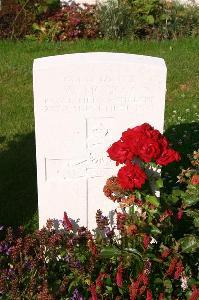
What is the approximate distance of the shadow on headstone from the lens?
5427mm

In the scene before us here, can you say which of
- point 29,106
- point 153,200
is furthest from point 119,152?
point 29,106

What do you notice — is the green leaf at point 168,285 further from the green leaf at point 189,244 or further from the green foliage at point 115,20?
the green foliage at point 115,20

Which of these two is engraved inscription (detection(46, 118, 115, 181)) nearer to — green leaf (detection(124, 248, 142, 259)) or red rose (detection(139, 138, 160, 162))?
red rose (detection(139, 138, 160, 162))

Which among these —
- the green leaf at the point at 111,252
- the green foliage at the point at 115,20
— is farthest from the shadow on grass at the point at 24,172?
the green foliage at the point at 115,20

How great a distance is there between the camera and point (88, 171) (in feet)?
13.7

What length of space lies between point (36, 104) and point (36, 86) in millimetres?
120

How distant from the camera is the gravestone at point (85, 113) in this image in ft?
12.8

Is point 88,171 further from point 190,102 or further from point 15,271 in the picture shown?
point 190,102

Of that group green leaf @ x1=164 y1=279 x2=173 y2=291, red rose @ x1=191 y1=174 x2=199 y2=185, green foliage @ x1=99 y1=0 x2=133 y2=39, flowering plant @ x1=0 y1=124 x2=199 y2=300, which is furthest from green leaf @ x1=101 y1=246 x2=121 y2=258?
green foliage @ x1=99 y1=0 x2=133 y2=39

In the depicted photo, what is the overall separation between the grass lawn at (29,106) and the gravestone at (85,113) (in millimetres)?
832

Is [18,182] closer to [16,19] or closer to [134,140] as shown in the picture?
[134,140]

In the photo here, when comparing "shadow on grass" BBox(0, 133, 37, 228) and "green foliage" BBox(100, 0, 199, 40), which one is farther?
"green foliage" BBox(100, 0, 199, 40)

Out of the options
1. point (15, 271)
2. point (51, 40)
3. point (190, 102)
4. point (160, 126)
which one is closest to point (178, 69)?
point (190, 102)

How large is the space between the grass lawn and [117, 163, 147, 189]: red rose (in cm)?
139
